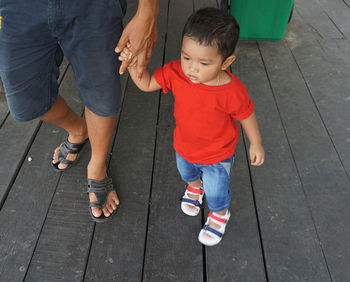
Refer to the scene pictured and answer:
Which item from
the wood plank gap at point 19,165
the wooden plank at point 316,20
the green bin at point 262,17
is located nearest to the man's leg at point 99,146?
the wood plank gap at point 19,165

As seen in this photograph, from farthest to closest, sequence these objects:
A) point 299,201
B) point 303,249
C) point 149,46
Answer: point 299,201 < point 303,249 < point 149,46

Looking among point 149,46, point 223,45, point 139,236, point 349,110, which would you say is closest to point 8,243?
point 139,236

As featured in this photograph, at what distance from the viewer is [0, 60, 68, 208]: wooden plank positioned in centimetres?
142

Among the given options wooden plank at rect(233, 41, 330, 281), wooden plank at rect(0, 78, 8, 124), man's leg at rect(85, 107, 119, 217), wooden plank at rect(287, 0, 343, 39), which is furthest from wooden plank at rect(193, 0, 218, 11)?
man's leg at rect(85, 107, 119, 217)

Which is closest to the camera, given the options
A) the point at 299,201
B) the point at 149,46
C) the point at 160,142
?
the point at 149,46

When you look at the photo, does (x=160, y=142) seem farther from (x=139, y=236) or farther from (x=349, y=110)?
(x=349, y=110)

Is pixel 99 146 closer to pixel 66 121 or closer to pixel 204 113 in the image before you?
pixel 66 121

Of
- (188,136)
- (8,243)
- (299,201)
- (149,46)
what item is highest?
(149,46)

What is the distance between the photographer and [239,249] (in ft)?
3.89

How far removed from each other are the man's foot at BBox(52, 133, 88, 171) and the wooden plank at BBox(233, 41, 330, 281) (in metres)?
0.90

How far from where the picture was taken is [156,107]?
1.81 m

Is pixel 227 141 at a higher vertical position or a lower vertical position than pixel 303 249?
higher

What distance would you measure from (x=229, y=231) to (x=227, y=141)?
17.9 inches

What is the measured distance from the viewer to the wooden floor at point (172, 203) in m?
1.13
